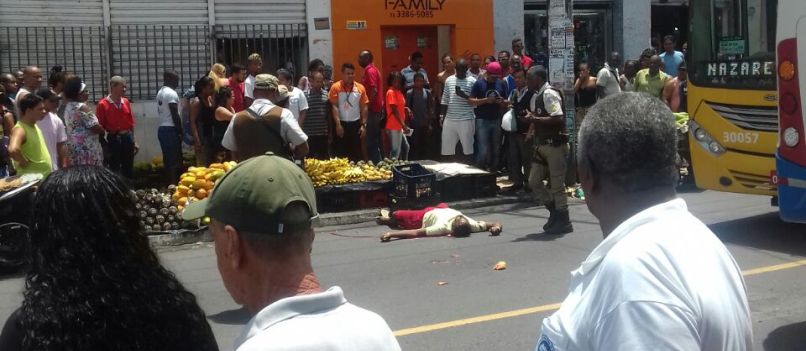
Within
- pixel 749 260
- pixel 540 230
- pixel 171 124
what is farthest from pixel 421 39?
pixel 749 260

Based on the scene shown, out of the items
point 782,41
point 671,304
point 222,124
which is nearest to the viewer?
point 671,304

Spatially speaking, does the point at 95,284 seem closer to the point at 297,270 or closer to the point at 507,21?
the point at 297,270

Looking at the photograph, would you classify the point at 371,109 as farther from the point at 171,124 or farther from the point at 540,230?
the point at 540,230

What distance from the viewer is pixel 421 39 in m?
19.2

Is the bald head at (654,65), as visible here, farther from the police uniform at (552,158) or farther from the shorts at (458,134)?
the police uniform at (552,158)

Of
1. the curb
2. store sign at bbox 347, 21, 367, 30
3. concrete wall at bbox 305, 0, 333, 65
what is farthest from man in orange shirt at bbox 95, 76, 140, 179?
store sign at bbox 347, 21, 367, 30

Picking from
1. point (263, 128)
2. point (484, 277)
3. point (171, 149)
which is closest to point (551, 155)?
point (484, 277)

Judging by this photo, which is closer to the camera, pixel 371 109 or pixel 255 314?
pixel 255 314

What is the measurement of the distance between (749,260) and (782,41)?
200 cm

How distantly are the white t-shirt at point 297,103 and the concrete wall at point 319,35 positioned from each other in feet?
13.5

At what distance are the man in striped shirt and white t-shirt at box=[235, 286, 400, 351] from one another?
13.0m

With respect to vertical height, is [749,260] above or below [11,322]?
below

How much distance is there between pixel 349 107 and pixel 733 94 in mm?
6495

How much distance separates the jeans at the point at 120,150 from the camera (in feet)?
44.9
